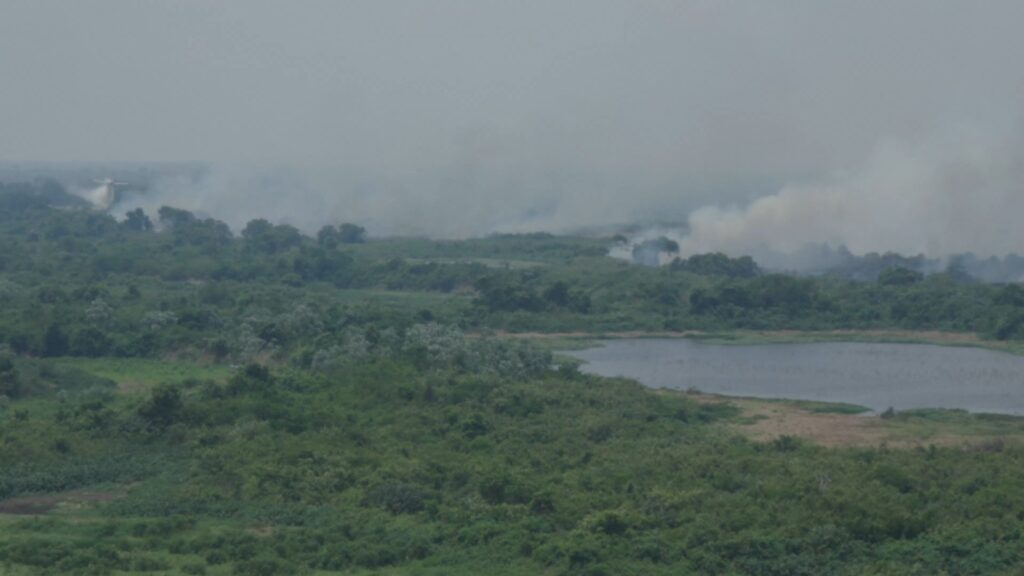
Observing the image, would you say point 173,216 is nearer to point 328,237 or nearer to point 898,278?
point 328,237

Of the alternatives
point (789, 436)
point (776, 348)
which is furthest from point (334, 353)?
point (776, 348)

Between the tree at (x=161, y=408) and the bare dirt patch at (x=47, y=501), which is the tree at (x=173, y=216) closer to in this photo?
the tree at (x=161, y=408)

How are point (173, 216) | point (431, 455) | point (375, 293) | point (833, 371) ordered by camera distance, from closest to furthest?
1. point (431, 455)
2. point (833, 371)
3. point (375, 293)
4. point (173, 216)

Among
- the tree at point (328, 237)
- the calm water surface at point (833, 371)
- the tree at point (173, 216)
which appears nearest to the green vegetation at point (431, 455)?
the calm water surface at point (833, 371)

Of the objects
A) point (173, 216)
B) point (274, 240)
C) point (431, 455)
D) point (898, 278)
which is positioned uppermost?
point (173, 216)

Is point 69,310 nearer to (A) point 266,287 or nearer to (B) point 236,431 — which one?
(A) point 266,287

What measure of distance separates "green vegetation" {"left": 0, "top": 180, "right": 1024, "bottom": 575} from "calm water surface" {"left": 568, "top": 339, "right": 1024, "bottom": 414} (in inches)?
100

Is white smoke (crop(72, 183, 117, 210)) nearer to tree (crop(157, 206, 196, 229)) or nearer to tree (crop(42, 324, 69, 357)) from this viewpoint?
tree (crop(157, 206, 196, 229))

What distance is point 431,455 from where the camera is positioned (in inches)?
971

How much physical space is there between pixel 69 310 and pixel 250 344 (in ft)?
21.6

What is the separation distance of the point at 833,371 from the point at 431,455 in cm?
1715

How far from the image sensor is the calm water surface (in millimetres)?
34094

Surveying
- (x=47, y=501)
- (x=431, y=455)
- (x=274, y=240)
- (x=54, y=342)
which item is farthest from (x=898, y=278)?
(x=47, y=501)

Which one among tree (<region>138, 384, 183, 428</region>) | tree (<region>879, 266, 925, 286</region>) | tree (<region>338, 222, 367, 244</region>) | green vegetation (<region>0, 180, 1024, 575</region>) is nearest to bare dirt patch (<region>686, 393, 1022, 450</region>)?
green vegetation (<region>0, 180, 1024, 575</region>)
